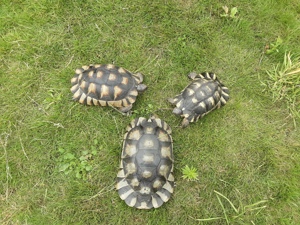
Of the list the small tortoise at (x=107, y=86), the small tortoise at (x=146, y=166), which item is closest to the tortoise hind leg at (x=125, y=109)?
the small tortoise at (x=107, y=86)

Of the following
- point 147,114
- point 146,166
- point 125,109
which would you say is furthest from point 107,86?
point 146,166

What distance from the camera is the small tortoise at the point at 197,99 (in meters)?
4.59

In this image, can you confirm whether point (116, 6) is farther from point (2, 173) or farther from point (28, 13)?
point (2, 173)

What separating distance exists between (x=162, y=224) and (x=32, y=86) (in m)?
3.07

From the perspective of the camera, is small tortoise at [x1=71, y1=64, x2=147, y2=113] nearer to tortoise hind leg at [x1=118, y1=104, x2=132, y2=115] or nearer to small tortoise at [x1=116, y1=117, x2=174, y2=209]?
tortoise hind leg at [x1=118, y1=104, x2=132, y2=115]

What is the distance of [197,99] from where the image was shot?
459 cm

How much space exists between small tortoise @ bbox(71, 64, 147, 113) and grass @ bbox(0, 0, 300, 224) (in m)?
0.23

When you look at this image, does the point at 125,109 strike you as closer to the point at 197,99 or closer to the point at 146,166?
the point at 146,166

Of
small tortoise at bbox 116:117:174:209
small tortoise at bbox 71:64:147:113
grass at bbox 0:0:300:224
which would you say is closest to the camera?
small tortoise at bbox 116:117:174:209

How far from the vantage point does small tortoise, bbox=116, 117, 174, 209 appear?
4273mm

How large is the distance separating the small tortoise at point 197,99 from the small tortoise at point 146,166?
40cm

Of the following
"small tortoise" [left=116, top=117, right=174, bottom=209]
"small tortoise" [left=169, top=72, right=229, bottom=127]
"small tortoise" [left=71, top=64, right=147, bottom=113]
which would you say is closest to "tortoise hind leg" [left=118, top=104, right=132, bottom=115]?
"small tortoise" [left=71, top=64, right=147, bottom=113]

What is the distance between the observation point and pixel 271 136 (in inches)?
199

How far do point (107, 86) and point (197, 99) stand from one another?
4.58ft
